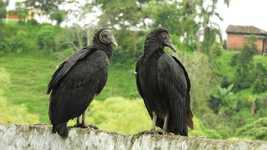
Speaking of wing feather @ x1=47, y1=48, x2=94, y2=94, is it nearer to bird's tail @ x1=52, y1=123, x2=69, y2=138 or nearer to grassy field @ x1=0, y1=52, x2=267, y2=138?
bird's tail @ x1=52, y1=123, x2=69, y2=138

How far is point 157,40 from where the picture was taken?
311 inches

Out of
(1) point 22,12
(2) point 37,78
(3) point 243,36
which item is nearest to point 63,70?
(2) point 37,78

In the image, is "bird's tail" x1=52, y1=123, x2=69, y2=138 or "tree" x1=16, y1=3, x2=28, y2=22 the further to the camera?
"tree" x1=16, y1=3, x2=28, y2=22

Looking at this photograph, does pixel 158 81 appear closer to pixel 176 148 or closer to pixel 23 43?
pixel 176 148

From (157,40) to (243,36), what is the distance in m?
53.9

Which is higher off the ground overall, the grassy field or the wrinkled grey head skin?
the wrinkled grey head skin

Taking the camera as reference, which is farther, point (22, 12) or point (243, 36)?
point (243, 36)

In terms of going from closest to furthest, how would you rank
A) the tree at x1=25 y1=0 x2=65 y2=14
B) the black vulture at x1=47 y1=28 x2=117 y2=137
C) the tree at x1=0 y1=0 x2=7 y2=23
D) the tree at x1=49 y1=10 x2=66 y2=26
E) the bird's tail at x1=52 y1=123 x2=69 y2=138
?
the bird's tail at x1=52 y1=123 x2=69 y2=138, the black vulture at x1=47 y1=28 x2=117 y2=137, the tree at x1=0 y1=0 x2=7 y2=23, the tree at x1=49 y1=10 x2=66 y2=26, the tree at x1=25 y1=0 x2=65 y2=14

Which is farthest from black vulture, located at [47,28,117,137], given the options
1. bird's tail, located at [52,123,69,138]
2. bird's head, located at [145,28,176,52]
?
bird's head, located at [145,28,176,52]

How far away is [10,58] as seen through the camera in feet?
184

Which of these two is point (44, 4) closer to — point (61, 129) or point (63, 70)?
point (63, 70)

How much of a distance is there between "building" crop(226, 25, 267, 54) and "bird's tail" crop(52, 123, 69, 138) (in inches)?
1936

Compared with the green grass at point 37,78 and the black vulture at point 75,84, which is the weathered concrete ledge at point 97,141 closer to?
the black vulture at point 75,84

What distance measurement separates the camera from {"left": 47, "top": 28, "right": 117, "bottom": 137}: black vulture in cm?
809
